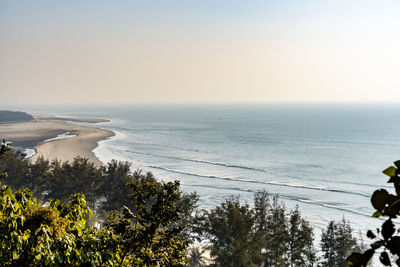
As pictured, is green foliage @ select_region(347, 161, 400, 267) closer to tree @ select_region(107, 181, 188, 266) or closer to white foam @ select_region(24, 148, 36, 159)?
tree @ select_region(107, 181, 188, 266)

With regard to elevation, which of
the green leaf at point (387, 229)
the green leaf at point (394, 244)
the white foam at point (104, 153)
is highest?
the green leaf at point (387, 229)

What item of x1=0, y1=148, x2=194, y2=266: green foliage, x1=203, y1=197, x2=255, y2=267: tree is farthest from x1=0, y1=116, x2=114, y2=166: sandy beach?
x1=0, y1=148, x2=194, y2=266: green foliage

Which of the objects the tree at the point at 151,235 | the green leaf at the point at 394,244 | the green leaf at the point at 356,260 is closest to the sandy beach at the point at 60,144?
the tree at the point at 151,235

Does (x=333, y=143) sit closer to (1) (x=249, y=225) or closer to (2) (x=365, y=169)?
(2) (x=365, y=169)

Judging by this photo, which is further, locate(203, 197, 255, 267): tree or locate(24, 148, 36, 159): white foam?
locate(24, 148, 36, 159): white foam

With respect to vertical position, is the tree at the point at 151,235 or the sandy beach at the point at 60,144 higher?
the tree at the point at 151,235

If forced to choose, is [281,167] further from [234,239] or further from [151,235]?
[151,235]

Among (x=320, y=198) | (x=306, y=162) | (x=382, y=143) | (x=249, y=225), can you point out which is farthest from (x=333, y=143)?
(x=249, y=225)

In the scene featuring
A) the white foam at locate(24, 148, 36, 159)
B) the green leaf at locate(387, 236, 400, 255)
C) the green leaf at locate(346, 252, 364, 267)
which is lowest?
the white foam at locate(24, 148, 36, 159)

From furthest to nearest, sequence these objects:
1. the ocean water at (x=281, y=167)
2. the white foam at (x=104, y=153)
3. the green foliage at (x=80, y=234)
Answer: the white foam at (x=104, y=153)
the ocean water at (x=281, y=167)
the green foliage at (x=80, y=234)

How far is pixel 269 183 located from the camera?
6381 centimetres

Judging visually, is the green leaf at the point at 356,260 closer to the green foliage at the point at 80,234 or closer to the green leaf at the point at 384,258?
the green leaf at the point at 384,258

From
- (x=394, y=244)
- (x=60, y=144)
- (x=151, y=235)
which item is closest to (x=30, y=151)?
(x=60, y=144)

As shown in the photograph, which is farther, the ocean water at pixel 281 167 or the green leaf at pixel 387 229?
the ocean water at pixel 281 167
